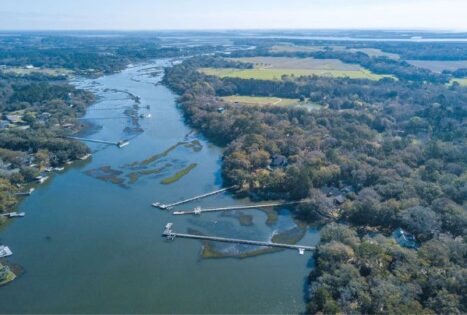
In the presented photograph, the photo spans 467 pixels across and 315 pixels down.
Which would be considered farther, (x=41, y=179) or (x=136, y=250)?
(x=41, y=179)

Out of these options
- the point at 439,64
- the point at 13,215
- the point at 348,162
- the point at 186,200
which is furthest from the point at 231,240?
the point at 439,64

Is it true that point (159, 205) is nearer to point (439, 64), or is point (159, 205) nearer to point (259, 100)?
point (259, 100)

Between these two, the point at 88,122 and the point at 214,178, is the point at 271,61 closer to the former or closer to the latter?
the point at 88,122

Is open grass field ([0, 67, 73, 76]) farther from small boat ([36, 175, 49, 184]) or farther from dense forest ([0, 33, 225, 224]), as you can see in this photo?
small boat ([36, 175, 49, 184])

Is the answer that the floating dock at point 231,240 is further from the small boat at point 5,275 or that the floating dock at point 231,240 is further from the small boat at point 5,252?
the small boat at point 5,252

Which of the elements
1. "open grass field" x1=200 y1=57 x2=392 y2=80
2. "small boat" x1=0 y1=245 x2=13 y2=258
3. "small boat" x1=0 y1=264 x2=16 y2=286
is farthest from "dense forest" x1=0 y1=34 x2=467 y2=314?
"small boat" x1=0 y1=264 x2=16 y2=286
